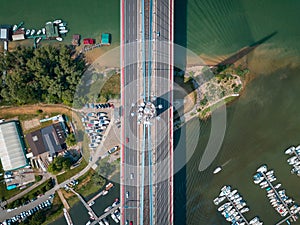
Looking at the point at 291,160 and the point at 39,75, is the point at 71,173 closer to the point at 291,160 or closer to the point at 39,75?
the point at 39,75

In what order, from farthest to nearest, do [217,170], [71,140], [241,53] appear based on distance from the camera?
1. [241,53]
2. [217,170]
3. [71,140]

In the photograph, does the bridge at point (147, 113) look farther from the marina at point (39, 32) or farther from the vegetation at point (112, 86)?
the marina at point (39, 32)

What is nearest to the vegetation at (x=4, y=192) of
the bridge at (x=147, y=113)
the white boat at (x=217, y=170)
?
the bridge at (x=147, y=113)

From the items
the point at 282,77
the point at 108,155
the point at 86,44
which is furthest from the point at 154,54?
the point at 282,77

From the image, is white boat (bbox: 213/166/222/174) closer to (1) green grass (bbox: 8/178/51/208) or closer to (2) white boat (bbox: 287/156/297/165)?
(2) white boat (bbox: 287/156/297/165)

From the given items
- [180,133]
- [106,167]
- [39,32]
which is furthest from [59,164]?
[39,32]

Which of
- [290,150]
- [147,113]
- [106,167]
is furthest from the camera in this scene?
[290,150]

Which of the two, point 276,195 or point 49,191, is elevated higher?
point 49,191

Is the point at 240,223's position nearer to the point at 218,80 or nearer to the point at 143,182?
the point at 143,182

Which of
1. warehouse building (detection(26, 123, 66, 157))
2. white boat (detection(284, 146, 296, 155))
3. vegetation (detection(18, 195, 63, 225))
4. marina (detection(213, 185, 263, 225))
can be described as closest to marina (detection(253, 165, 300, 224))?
marina (detection(213, 185, 263, 225))
